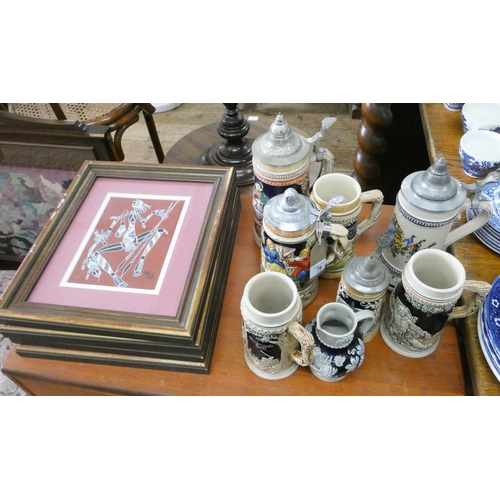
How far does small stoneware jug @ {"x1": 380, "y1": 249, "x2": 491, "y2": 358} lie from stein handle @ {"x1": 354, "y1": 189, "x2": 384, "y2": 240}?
186 mm

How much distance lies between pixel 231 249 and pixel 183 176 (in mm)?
217

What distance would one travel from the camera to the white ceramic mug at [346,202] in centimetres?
85

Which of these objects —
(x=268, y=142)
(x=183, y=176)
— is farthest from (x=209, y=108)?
(x=268, y=142)

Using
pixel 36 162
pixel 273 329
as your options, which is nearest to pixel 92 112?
pixel 36 162

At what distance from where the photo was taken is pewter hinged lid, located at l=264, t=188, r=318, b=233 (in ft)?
2.45

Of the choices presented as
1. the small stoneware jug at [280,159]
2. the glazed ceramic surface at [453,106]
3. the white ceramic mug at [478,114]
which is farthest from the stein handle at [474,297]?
the glazed ceramic surface at [453,106]

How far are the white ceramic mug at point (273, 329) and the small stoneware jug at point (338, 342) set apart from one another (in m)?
0.04

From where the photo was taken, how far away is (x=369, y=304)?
30.3 inches

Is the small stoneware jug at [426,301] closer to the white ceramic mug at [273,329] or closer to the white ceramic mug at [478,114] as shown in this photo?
the white ceramic mug at [273,329]

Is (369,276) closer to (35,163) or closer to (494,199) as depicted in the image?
(494,199)

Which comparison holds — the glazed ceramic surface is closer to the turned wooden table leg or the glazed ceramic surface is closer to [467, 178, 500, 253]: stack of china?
the turned wooden table leg

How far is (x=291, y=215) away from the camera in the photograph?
2.46 feet

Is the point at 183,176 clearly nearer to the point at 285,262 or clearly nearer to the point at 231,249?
the point at 231,249

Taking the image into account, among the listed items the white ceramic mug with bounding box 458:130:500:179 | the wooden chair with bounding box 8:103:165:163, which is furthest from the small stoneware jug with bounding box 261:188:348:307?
the wooden chair with bounding box 8:103:165:163
